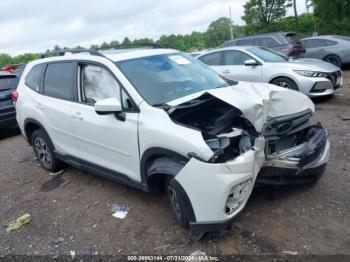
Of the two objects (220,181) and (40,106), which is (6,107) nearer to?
(40,106)

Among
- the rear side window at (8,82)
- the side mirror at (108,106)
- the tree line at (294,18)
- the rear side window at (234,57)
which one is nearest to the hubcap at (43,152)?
the side mirror at (108,106)

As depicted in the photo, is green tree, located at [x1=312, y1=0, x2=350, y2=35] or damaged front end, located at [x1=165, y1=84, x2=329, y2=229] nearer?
damaged front end, located at [x1=165, y1=84, x2=329, y2=229]

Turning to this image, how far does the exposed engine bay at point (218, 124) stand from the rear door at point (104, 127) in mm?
529

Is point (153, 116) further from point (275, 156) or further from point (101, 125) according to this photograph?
point (275, 156)

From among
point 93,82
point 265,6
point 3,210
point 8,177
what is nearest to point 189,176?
point 93,82

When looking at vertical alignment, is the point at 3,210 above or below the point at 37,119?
below

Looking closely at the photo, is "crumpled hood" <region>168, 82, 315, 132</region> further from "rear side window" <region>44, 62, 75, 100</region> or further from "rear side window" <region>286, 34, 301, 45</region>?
"rear side window" <region>286, 34, 301, 45</region>

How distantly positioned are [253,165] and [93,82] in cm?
235

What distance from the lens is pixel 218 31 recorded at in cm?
6191

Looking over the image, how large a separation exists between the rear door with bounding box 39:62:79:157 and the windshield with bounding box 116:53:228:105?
102 centimetres

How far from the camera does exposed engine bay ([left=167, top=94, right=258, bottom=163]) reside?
341cm

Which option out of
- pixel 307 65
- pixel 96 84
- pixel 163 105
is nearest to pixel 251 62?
pixel 307 65

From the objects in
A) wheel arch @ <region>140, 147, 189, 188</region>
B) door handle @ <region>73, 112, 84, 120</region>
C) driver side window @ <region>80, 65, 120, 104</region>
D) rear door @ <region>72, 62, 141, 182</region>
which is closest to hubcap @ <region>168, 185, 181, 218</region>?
wheel arch @ <region>140, 147, 189, 188</region>

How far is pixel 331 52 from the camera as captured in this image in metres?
13.8
